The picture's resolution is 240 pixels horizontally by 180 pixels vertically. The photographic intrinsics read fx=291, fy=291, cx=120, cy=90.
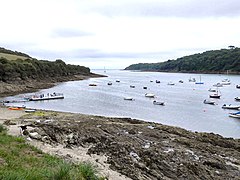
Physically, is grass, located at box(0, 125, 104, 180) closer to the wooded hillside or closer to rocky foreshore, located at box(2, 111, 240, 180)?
rocky foreshore, located at box(2, 111, 240, 180)

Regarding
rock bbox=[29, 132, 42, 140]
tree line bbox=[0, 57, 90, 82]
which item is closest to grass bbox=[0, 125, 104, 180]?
rock bbox=[29, 132, 42, 140]

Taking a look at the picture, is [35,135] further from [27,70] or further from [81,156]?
[27,70]

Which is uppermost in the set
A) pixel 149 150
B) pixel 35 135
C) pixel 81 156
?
pixel 35 135

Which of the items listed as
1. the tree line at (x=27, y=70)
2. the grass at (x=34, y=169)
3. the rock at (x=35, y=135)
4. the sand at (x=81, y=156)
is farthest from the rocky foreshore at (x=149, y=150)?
the tree line at (x=27, y=70)

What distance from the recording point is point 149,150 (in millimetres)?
17797

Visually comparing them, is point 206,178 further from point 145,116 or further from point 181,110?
point 181,110

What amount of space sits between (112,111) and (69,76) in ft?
285

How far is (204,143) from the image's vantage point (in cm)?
2150

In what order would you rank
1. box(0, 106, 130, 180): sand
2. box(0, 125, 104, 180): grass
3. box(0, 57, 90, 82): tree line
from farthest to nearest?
box(0, 57, 90, 82): tree line < box(0, 106, 130, 180): sand < box(0, 125, 104, 180): grass

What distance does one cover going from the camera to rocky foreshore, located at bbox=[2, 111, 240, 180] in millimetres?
14922

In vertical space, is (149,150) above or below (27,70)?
below

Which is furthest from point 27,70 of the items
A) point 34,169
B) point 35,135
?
point 34,169

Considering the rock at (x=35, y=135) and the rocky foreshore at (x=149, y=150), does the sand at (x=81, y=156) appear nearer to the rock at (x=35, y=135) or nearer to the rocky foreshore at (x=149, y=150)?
the rocky foreshore at (x=149, y=150)

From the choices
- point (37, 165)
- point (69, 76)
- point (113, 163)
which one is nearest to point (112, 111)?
point (113, 163)
